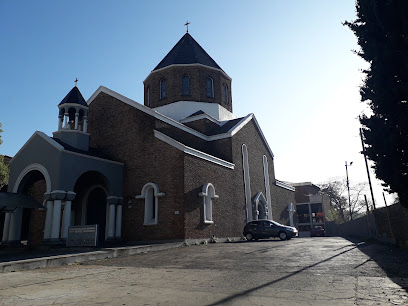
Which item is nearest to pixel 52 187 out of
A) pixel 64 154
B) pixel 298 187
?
pixel 64 154

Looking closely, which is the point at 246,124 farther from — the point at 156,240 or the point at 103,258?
the point at 103,258

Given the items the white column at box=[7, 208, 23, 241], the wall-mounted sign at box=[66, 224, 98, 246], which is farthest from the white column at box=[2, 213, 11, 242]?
the wall-mounted sign at box=[66, 224, 98, 246]

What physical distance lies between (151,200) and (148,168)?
212 cm

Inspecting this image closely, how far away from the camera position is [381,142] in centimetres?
1065

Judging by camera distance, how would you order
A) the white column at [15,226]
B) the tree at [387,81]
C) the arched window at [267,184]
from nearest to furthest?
the tree at [387,81] → the white column at [15,226] → the arched window at [267,184]

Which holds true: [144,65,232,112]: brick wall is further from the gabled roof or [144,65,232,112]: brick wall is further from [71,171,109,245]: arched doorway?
[71,171,109,245]: arched doorway

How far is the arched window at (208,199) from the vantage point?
20670 millimetres

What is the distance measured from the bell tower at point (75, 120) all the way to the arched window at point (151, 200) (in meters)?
5.44

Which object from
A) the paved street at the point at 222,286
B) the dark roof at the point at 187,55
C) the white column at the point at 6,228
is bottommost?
the paved street at the point at 222,286

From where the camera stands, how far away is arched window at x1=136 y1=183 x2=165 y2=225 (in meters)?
19.8

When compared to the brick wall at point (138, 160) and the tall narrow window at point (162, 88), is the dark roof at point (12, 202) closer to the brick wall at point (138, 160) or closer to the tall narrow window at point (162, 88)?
the brick wall at point (138, 160)

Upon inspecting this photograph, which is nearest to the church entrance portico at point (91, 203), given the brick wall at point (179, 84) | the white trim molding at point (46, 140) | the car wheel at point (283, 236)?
the white trim molding at point (46, 140)

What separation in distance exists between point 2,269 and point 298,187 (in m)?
63.0

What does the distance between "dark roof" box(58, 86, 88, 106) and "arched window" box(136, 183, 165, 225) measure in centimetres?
782
